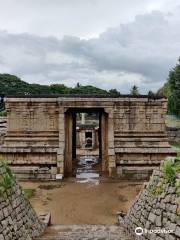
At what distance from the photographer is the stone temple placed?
19.6 metres

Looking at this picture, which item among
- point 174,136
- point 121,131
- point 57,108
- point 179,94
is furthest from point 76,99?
point 179,94

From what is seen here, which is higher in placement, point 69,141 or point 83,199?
point 69,141

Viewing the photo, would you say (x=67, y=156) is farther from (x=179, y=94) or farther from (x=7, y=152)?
(x=179, y=94)

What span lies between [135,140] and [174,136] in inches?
582

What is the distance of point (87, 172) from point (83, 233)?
41.6 ft

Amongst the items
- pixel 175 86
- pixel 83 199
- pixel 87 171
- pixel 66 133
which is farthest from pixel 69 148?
pixel 175 86

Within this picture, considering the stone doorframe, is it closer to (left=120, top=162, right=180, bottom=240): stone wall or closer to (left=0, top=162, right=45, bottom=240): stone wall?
(left=0, top=162, right=45, bottom=240): stone wall

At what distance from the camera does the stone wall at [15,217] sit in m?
6.47

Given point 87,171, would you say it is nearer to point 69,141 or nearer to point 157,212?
point 69,141

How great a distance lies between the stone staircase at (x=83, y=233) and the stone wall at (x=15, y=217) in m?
0.50

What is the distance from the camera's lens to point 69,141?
2148 cm

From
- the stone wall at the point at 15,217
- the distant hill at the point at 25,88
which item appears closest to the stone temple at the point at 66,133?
the stone wall at the point at 15,217

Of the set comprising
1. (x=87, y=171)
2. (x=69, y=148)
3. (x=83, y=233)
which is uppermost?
(x=69, y=148)

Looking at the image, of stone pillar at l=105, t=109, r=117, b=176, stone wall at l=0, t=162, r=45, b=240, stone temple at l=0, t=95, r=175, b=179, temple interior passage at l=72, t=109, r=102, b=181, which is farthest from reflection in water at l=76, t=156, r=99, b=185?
Answer: stone wall at l=0, t=162, r=45, b=240
